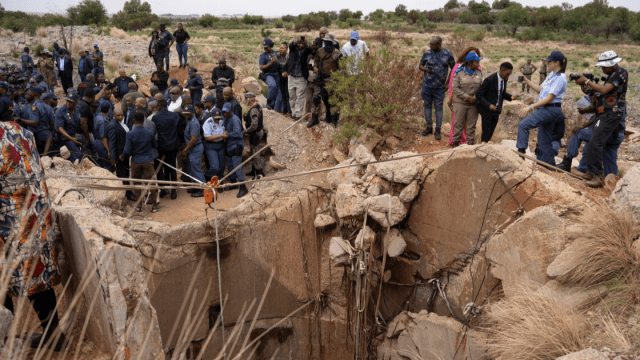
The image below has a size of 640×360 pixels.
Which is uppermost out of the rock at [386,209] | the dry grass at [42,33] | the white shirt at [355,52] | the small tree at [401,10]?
the small tree at [401,10]

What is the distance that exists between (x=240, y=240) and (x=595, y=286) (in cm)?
482

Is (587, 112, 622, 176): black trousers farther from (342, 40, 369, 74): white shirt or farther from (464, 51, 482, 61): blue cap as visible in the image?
(342, 40, 369, 74): white shirt

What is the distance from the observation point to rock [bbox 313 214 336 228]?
7.37 m

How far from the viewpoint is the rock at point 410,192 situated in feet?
21.8

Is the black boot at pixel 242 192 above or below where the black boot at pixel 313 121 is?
below

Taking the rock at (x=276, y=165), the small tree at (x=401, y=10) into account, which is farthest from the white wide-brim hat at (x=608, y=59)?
the small tree at (x=401, y=10)

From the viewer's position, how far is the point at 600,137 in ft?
19.7

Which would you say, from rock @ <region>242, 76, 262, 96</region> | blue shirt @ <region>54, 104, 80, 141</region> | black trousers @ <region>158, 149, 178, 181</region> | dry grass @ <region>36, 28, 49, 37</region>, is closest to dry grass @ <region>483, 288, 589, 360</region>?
black trousers @ <region>158, 149, 178, 181</region>

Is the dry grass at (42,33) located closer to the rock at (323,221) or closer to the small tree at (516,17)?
the rock at (323,221)

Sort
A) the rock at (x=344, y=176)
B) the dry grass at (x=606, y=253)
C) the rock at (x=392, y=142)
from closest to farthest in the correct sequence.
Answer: the dry grass at (x=606, y=253), the rock at (x=344, y=176), the rock at (x=392, y=142)

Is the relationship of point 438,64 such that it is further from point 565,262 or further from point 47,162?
point 47,162

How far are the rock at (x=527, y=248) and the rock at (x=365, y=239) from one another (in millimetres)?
1657

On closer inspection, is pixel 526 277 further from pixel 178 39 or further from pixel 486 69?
pixel 486 69

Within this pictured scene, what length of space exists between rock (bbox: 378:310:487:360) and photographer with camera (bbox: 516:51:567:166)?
2.84 m
